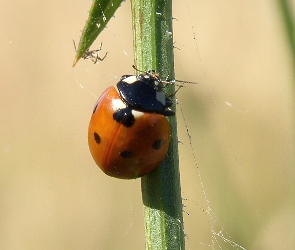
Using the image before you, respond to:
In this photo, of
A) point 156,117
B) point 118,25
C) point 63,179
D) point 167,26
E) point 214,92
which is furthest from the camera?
point 118,25

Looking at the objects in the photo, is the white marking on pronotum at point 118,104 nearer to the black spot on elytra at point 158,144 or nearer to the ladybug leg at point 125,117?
the ladybug leg at point 125,117

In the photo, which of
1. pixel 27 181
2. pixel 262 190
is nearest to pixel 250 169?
pixel 262 190

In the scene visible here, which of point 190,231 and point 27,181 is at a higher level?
point 27,181

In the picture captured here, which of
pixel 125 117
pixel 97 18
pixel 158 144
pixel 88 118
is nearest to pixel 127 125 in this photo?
pixel 125 117

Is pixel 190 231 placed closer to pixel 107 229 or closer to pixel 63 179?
pixel 107 229

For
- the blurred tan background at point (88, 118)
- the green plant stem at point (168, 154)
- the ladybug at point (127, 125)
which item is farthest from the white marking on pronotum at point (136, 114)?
the blurred tan background at point (88, 118)
